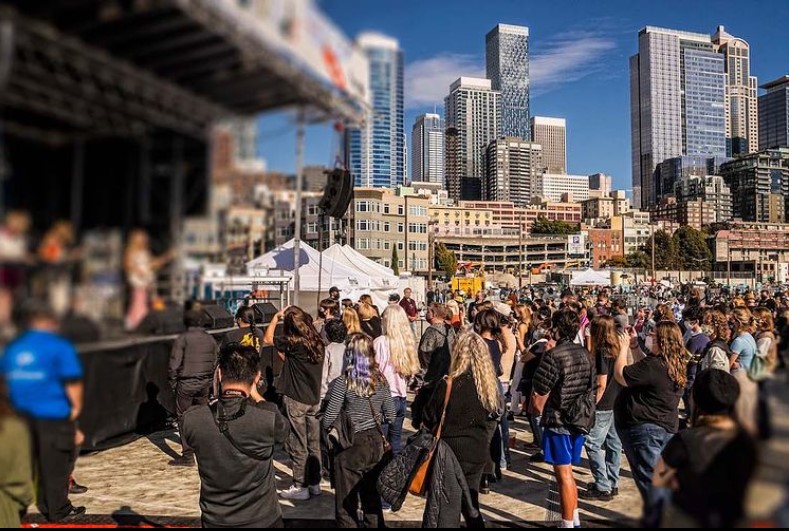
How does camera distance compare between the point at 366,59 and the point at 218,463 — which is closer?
the point at 366,59

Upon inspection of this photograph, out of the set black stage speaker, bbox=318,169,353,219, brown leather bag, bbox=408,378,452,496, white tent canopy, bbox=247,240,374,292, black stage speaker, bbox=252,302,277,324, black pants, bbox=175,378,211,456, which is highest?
black stage speaker, bbox=318,169,353,219

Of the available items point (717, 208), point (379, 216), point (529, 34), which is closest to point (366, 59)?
point (529, 34)

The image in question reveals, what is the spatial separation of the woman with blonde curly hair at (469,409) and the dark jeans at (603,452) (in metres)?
2.11

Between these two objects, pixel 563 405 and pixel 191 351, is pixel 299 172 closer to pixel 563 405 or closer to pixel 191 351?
pixel 191 351

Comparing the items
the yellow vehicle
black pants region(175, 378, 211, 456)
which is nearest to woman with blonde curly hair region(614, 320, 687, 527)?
black pants region(175, 378, 211, 456)

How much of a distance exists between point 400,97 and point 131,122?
1238 millimetres

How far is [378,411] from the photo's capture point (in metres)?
5.56

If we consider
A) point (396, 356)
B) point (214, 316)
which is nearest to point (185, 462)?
point (396, 356)

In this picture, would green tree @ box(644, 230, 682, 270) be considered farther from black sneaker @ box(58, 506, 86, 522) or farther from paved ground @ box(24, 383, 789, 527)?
black sneaker @ box(58, 506, 86, 522)

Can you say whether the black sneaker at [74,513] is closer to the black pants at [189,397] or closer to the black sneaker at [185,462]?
the black sneaker at [185,462]

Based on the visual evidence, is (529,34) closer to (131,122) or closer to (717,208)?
(131,122)

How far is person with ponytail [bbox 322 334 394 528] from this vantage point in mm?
5289

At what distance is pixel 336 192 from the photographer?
108 inches

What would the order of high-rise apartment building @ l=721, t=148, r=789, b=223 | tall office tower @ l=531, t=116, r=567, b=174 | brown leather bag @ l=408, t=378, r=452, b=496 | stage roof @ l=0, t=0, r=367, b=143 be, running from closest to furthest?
stage roof @ l=0, t=0, r=367, b=143
tall office tower @ l=531, t=116, r=567, b=174
brown leather bag @ l=408, t=378, r=452, b=496
high-rise apartment building @ l=721, t=148, r=789, b=223
